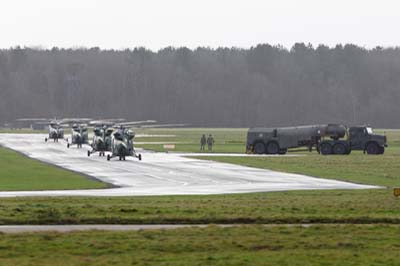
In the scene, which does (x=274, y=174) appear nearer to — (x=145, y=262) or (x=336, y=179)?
(x=336, y=179)

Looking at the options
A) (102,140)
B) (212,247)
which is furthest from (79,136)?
(212,247)

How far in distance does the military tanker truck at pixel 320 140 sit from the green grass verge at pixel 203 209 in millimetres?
41423

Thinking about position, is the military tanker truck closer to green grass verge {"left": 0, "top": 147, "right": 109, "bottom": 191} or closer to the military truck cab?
the military truck cab

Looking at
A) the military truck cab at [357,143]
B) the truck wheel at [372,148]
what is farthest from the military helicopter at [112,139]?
the truck wheel at [372,148]

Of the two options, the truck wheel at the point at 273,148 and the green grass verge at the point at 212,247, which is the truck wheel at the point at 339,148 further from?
the green grass verge at the point at 212,247

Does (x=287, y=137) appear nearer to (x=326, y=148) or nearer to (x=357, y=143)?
(x=326, y=148)

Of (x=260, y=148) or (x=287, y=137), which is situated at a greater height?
(x=287, y=137)

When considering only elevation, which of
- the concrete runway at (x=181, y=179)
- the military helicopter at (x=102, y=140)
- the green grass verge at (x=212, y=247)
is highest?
the military helicopter at (x=102, y=140)

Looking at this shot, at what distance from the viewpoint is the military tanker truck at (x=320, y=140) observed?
74.3 meters

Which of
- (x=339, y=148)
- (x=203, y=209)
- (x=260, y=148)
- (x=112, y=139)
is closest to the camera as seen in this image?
(x=203, y=209)

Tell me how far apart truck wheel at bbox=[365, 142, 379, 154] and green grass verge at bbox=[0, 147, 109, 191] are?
25006mm

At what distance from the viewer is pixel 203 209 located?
26.3 meters

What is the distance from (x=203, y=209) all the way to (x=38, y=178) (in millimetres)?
20223

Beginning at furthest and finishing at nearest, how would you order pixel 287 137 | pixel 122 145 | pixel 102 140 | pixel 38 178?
1. pixel 287 137
2. pixel 102 140
3. pixel 122 145
4. pixel 38 178
